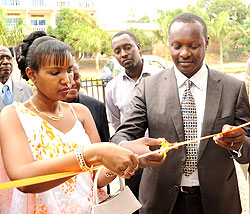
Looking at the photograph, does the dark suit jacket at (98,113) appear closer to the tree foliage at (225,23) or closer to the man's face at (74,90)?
the man's face at (74,90)

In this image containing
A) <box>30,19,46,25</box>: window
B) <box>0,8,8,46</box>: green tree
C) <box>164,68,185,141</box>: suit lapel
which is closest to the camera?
<box>164,68,185,141</box>: suit lapel

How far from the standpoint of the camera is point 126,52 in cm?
411

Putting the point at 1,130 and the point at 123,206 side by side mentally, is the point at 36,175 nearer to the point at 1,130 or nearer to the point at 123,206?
the point at 1,130

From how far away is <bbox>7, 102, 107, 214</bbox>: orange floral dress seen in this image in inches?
70.1

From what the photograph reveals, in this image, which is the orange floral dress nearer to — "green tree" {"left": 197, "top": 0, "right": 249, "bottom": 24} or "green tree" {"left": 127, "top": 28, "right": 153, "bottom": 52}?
"green tree" {"left": 127, "top": 28, "right": 153, "bottom": 52}

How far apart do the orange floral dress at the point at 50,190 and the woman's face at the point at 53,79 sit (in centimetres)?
17

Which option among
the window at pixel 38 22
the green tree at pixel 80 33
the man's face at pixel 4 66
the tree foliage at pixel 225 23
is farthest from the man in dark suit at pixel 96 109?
the window at pixel 38 22

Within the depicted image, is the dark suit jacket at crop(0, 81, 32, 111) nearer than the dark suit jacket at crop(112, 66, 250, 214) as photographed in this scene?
No

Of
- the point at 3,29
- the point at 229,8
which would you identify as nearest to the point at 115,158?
the point at 3,29

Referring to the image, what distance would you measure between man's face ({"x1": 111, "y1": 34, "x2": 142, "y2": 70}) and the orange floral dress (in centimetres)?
228

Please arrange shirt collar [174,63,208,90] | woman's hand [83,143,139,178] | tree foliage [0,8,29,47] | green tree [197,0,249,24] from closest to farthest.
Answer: woman's hand [83,143,139,178] < shirt collar [174,63,208,90] < tree foliage [0,8,29,47] < green tree [197,0,249,24]

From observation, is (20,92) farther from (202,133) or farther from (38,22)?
(38,22)

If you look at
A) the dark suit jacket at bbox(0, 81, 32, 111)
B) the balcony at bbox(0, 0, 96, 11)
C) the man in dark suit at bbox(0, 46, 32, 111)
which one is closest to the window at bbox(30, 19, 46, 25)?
the balcony at bbox(0, 0, 96, 11)

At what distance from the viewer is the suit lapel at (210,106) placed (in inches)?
91.2
